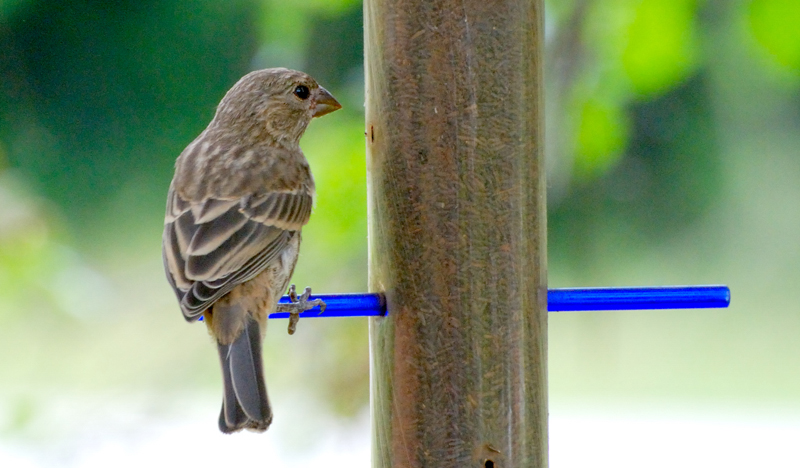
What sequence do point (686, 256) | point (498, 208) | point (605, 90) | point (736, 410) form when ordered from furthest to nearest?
1. point (736, 410)
2. point (686, 256)
3. point (605, 90)
4. point (498, 208)

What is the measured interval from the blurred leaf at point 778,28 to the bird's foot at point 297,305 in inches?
A: 69.7

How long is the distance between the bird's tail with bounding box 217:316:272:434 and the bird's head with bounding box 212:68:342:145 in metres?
0.94

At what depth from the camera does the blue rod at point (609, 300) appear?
Answer: 10.2 ft

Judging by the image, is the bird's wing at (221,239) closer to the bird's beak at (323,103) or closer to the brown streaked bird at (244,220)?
the brown streaked bird at (244,220)

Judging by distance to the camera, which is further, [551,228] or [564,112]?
[551,228]

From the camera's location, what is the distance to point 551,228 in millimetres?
4793

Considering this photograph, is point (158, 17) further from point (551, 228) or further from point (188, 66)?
point (551, 228)

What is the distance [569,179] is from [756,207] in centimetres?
180

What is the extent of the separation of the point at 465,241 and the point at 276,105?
1.23m

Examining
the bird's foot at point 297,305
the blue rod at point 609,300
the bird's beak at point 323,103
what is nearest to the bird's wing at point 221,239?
the bird's foot at point 297,305

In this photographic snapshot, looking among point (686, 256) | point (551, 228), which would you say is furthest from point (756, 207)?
point (551, 228)

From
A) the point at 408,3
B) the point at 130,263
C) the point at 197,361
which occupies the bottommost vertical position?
the point at 197,361

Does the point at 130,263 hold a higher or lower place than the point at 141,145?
lower

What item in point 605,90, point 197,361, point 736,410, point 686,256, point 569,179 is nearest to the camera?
point 605,90
